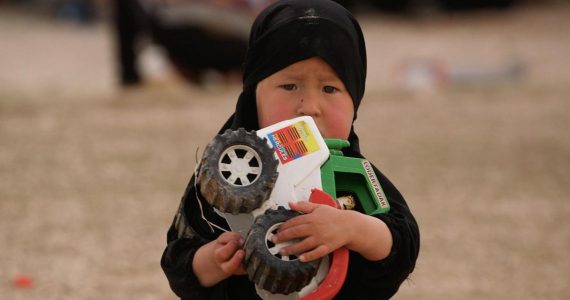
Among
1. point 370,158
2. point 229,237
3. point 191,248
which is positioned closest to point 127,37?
point 370,158

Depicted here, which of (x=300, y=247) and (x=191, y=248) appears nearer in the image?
(x=300, y=247)

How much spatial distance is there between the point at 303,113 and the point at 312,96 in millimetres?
48

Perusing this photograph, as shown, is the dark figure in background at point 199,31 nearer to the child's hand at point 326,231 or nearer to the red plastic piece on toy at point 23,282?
the red plastic piece on toy at point 23,282

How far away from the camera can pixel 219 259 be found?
7.40 ft

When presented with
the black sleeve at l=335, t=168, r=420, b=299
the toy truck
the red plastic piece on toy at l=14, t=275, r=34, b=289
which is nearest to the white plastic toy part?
the toy truck

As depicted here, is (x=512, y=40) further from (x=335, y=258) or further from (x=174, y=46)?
(x=335, y=258)

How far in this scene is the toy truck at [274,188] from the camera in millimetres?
2121

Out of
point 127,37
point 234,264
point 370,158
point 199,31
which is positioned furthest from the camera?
point 199,31

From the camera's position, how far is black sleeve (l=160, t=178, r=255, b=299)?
8.02 ft

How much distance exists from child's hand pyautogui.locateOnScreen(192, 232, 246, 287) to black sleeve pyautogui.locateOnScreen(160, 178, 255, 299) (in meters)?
0.04

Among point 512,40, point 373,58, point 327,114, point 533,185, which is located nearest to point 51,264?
point 327,114

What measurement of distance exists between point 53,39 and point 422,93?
7646mm

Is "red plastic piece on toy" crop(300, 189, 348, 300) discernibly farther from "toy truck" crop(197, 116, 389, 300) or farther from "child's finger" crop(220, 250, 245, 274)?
"child's finger" crop(220, 250, 245, 274)

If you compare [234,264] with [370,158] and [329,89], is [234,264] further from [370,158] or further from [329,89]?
[370,158]
